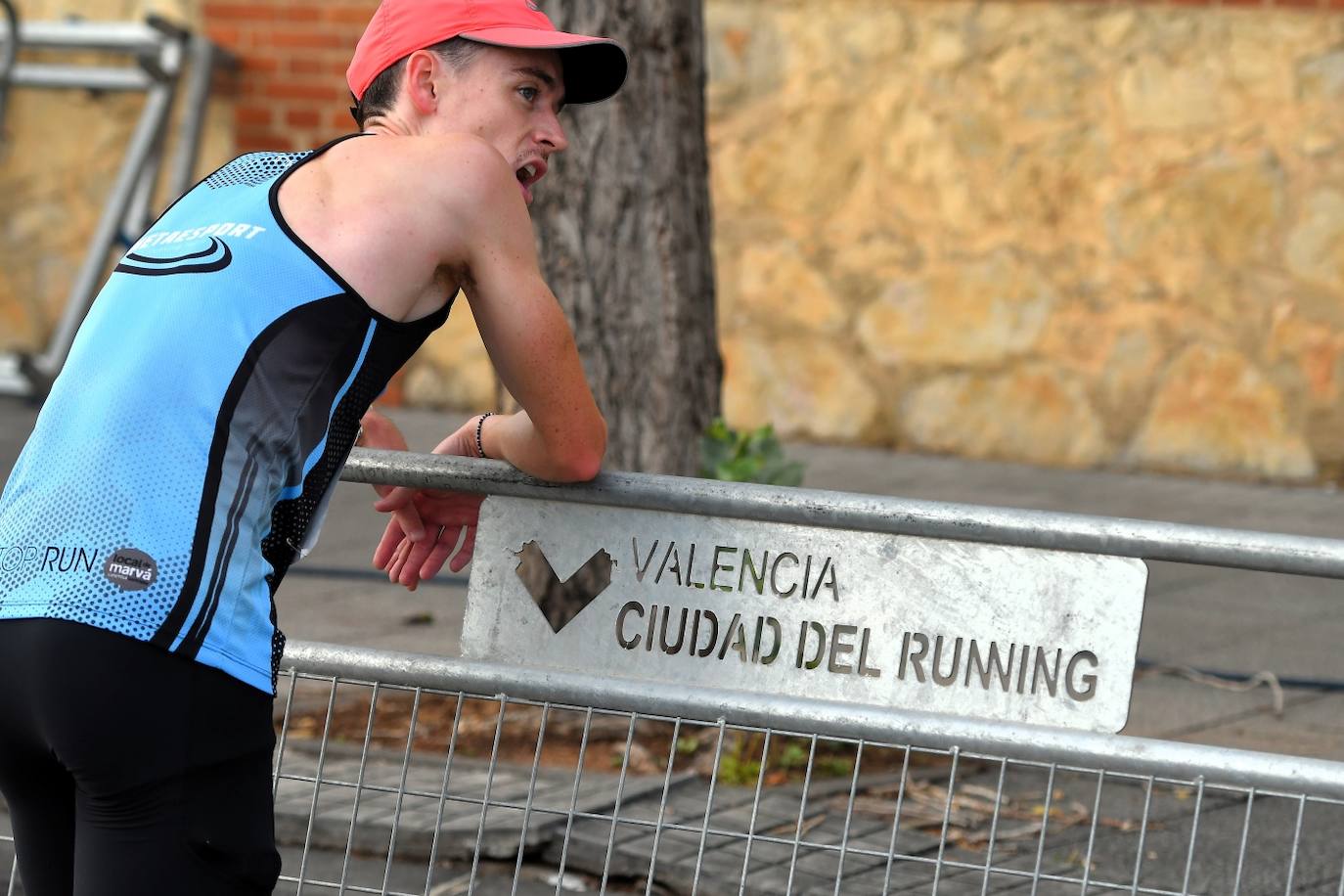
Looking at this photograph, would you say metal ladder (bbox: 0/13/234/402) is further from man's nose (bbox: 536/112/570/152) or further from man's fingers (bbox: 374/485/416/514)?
man's nose (bbox: 536/112/570/152)

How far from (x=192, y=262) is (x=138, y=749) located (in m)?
0.51

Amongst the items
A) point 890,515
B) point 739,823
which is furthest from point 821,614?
point 739,823

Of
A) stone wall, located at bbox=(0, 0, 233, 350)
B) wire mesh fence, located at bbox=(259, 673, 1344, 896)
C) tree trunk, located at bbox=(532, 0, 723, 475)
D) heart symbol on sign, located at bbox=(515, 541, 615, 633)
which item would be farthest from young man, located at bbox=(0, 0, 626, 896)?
stone wall, located at bbox=(0, 0, 233, 350)

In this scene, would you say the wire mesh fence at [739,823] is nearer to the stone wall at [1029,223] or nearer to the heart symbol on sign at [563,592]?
the heart symbol on sign at [563,592]

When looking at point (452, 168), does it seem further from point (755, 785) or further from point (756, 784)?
point (755, 785)

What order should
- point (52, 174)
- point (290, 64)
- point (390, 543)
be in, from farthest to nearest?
1. point (52, 174)
2. point (290, 64)
3. point (390, 543)

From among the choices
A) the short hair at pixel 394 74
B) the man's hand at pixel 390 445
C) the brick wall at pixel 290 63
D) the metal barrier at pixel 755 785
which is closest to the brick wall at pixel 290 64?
the brick wall at pixel 290 63

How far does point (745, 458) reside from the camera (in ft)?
14.3

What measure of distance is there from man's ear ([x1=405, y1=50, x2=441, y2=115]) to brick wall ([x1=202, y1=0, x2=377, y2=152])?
22.7ft

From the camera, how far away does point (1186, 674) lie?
5203mm

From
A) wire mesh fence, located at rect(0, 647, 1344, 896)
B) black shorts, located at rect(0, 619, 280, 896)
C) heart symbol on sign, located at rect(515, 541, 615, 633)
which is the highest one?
heart symbol on sign, located at rect(515, 541, 615, 633)

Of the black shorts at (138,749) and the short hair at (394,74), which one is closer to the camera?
the black shorts at (138,749)

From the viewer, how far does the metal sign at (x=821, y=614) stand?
2.13 meters

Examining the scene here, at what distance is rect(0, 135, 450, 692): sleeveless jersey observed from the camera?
1.83 meters
